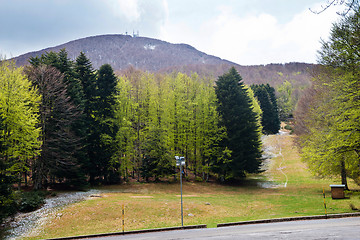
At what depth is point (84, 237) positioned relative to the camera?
44.1ft

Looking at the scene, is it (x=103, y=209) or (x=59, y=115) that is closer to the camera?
(x=103, y=209)

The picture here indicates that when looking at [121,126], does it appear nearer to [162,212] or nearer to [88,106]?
[88,106]

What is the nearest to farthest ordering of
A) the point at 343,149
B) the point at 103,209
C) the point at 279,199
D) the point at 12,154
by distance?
1. the point at 343,149
2. the point at 103,209
3. the point at 12,154
4. the point at 279,199

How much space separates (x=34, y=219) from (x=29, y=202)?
2.18m

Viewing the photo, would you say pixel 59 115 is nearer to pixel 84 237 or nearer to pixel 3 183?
pixel 3 183

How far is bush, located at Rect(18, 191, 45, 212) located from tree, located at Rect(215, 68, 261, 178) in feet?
73.6

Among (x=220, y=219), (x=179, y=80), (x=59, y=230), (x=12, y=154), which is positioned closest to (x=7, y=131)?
(x=12, y=154)

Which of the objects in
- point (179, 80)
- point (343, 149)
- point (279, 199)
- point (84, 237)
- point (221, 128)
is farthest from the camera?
point (179, 80)

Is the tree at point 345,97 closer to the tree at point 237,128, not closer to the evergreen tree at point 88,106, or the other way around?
the tree at point 237,128

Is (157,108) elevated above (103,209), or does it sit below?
above

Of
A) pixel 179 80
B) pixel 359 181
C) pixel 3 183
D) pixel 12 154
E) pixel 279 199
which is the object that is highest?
pixel 179 80

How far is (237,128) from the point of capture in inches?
1425

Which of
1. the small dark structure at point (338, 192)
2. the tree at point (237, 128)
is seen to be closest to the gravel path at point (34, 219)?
the small dark structure at point (338, 192)

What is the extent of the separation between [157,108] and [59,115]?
14155 mm
